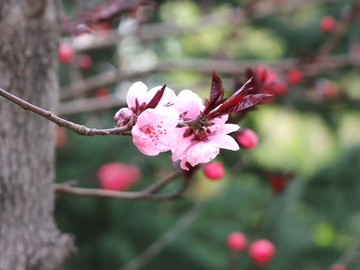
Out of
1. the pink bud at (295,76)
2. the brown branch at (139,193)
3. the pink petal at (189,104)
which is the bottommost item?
the pink petal at (189,104)

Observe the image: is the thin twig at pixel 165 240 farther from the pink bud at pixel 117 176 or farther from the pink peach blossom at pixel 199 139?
the pink peach blossom at pixel 199 139

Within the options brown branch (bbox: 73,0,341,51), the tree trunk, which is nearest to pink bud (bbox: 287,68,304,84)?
brown branch (bbox: 73,0,341,51)

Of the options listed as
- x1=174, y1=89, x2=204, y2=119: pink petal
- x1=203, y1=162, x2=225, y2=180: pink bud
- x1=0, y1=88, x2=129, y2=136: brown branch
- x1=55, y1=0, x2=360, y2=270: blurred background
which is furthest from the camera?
x1=55, y1=0, x2=360, y2=270: blurred background

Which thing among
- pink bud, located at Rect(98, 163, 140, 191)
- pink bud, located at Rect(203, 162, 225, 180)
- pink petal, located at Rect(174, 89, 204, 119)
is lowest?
pink petal, located at Rect(174, 89, 204, 119)

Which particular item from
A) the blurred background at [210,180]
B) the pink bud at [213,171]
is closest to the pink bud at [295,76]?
the blurred background at [210,180]

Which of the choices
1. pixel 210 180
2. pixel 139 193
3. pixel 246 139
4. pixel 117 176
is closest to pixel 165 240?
pixel 210 180

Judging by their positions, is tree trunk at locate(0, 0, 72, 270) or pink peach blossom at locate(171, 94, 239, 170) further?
tree trunk at locate(0, 0, 72, 270)

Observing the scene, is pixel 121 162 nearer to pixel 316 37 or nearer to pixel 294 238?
pixel 294 238

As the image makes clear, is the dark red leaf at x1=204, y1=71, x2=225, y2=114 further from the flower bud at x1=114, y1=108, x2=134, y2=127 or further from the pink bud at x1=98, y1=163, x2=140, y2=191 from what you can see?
the pink bud at x1=98, y1=163, x2=140, y2=191
